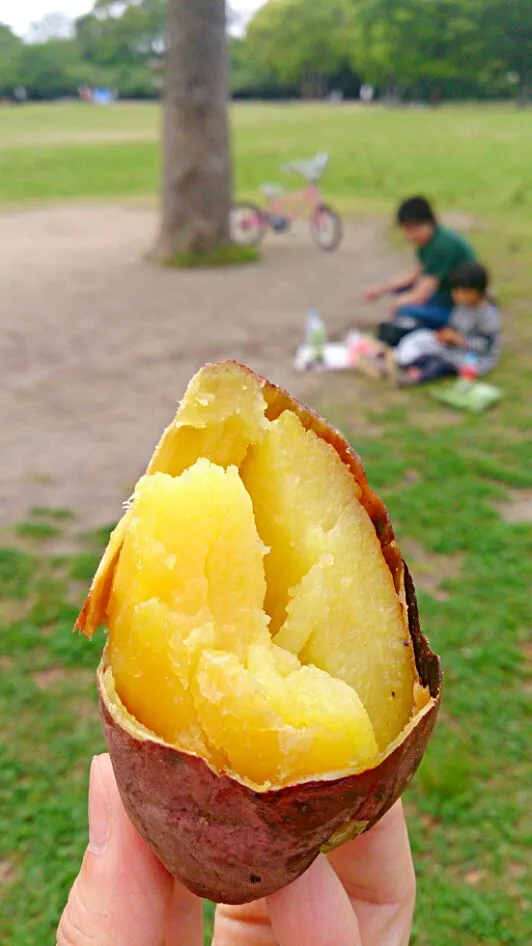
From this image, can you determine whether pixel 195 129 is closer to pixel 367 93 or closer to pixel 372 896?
pixel 372 896

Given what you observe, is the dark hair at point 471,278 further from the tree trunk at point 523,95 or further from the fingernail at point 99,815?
the tree trunk at point 523,95

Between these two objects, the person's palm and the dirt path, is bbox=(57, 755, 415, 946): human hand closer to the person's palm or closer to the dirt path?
the person's palm

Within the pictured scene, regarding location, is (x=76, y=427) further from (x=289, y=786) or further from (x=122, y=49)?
(x=122, y=49)

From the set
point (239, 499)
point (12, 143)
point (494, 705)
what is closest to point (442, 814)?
point (494, 705)

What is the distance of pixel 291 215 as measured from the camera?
13883 millimetres

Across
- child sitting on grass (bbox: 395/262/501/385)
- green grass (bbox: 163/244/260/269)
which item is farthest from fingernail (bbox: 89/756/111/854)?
green grass (bbox: 163/244/260/269)

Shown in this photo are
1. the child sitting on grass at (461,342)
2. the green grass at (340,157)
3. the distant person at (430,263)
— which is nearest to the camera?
the child sitting on grass at (461,342)

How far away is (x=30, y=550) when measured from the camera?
4.40 m

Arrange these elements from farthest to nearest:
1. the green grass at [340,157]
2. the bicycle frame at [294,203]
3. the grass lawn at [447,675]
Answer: the green grass at [340,157] < the bicycle frame at [294,203] < the grass lawn at [447,675]

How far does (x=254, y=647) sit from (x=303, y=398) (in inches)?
202

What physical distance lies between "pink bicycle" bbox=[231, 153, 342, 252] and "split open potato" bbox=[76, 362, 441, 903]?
38.1 ft

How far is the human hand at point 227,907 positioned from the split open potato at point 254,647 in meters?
0.12

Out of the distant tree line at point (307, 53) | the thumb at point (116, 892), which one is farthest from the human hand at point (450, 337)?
the distant tree line at point (307, 53)

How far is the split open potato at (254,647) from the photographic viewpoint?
1.22m
